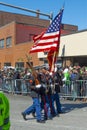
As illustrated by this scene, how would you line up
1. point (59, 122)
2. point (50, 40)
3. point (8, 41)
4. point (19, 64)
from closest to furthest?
point (59, 122), point (50, 40), point (19, 64), point (8, 41)

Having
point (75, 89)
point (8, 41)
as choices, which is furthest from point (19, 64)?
point (75, 89)

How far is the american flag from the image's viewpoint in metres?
12.8

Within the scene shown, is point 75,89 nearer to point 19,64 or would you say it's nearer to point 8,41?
point 19,64

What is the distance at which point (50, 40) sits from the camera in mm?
12844

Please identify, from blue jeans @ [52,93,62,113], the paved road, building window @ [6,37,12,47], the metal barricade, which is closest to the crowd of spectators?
the metal barricade

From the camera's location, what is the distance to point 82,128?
9.35 m

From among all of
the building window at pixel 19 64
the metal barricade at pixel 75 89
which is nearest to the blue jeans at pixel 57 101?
the metal barricade at pixel 75 89

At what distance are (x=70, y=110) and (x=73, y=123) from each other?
2.91 meters

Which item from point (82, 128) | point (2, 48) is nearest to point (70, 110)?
point (82, 128)

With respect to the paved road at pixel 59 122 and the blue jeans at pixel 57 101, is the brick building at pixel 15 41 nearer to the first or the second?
the blue jeans at pixel 57 101

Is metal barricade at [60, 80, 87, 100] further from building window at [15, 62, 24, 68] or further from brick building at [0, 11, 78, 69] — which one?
building window at [15, 62, 24, 68]

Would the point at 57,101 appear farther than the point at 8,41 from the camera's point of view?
No

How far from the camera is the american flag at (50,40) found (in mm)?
12750

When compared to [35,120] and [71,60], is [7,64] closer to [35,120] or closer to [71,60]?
[71,60]
